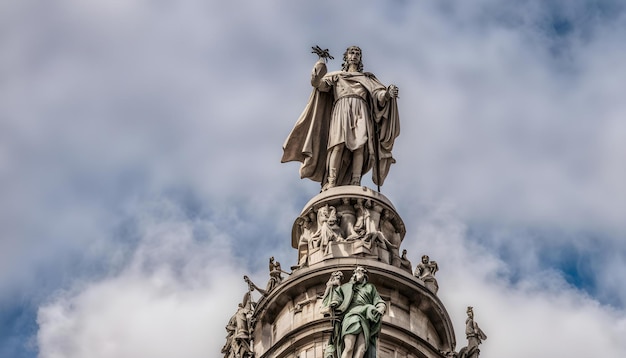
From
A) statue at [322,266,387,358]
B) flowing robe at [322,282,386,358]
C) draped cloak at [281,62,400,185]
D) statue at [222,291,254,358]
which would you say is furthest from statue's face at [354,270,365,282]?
draped cloak at [281,62,400,185]

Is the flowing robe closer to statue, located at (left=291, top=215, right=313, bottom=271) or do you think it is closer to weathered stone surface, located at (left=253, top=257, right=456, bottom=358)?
weathered stone surface, located at (left=253, top=257, right=456, bottom=358)

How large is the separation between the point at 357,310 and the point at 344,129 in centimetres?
842

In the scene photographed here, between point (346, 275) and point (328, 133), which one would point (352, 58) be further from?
point (346, 275)

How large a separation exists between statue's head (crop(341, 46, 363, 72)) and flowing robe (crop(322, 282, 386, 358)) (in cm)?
1019

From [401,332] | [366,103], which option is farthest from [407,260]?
[366,103]

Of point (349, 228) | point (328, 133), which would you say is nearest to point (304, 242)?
point (349, 228)

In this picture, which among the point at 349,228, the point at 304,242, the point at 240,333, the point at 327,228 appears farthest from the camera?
the point at 304,242

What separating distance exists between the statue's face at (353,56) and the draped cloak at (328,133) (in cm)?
66

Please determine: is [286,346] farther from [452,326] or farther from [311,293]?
[452,326]

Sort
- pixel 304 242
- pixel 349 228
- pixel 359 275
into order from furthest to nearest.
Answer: pixel 304 242
pixel 349 228
pixel 359 275

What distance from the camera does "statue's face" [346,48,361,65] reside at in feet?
119

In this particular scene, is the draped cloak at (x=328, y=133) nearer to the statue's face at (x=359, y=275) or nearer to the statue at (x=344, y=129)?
the statue at (x=344, y=129)

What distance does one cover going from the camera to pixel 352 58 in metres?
36.2

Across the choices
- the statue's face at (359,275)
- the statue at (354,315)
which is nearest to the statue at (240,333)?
the statue at (354,315)
